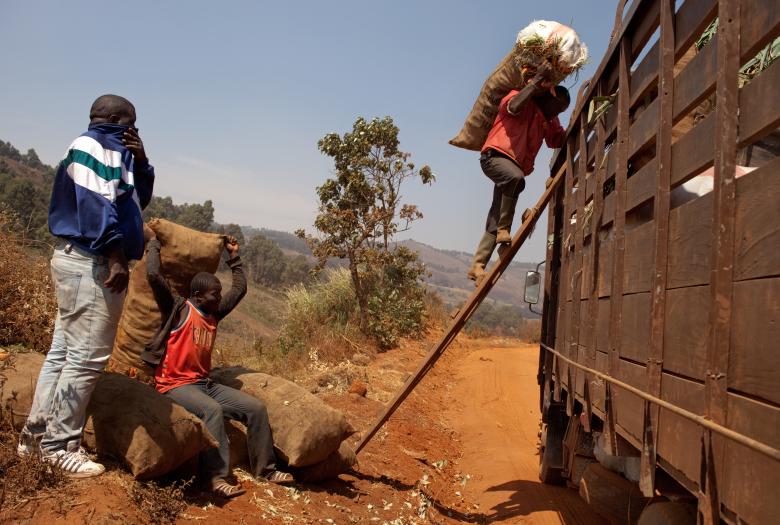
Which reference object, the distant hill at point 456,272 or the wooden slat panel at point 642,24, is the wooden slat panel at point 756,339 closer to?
the wooden slat panel at point 642,24

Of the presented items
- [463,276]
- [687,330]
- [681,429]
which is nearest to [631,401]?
[681,429]

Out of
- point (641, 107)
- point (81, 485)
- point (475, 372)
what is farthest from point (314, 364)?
point (641, 107)

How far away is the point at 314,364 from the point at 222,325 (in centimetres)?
2043

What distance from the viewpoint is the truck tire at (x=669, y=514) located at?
2.35 metres

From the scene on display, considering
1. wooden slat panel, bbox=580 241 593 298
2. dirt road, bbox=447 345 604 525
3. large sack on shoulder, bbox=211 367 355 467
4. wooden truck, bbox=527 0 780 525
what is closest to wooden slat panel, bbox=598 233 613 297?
wooden truck, bbox=527 0 780 525

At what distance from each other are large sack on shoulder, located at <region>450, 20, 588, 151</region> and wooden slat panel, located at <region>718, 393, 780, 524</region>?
3.29m

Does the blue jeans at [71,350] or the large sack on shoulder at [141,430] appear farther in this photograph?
the large sack on shoulder at [141,430]

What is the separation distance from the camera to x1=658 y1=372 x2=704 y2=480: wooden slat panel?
6.38 ft

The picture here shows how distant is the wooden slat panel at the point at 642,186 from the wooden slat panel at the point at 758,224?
78 cm

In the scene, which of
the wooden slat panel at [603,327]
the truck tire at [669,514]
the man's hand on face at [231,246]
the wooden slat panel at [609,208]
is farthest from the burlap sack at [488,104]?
the truck tire at [669,514]

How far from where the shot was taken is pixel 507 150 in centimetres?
493

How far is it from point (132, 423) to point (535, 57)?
364 centimetres

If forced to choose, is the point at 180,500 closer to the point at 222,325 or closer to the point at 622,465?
the point at 622,465

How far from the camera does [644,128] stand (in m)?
2.74
